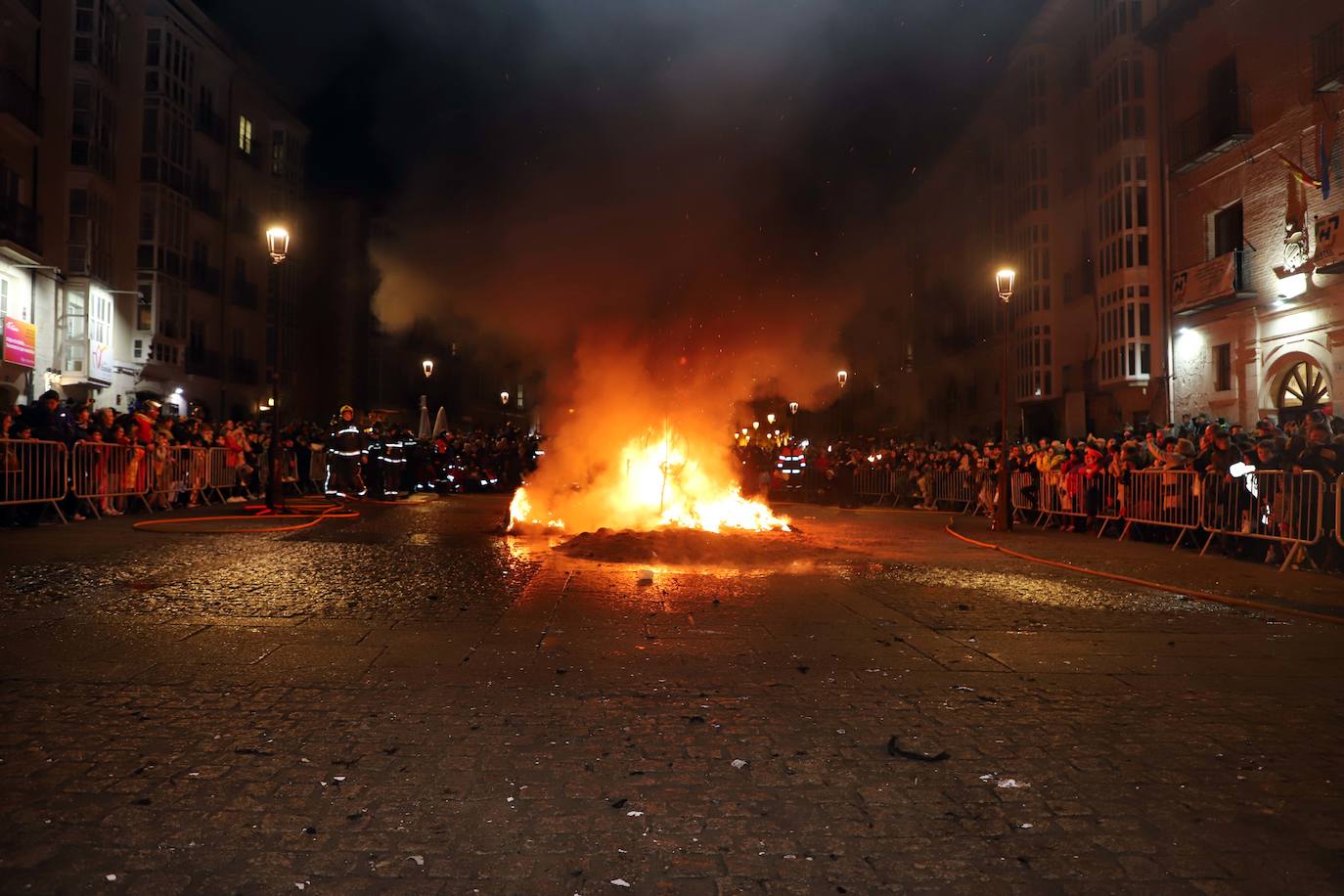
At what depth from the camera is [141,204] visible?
30422mm

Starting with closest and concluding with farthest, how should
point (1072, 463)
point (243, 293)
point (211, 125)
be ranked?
point (1072, 463) → point (211, 125) → point (243, 293)

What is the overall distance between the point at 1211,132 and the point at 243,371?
33.2 metres

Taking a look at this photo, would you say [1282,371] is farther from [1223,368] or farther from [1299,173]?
[1299,173]

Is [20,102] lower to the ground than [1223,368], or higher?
higher

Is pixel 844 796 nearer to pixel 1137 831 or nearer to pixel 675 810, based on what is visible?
pixel 675 810

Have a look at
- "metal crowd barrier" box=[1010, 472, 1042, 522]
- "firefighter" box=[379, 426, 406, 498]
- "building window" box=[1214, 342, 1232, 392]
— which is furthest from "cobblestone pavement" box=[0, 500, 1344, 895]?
"building window" box=[1214, 342, 1232, 392]

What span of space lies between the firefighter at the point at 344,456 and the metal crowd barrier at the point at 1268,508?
15.1 m

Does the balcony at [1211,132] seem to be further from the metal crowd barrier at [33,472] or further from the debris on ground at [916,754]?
the metal crowd barrier at [33,472]

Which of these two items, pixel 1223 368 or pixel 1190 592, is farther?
pixel 1223 368

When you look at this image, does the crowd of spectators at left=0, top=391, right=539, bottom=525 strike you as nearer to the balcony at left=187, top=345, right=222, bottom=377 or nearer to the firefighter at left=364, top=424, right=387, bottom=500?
the firefighter at left=364, top=424, right=387, bottom=500

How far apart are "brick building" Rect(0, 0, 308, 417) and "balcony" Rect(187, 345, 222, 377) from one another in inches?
2.5

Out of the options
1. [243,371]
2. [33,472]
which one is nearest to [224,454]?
[33,472]

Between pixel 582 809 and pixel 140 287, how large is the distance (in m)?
32.5

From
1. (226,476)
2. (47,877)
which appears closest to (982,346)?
(226,476)
